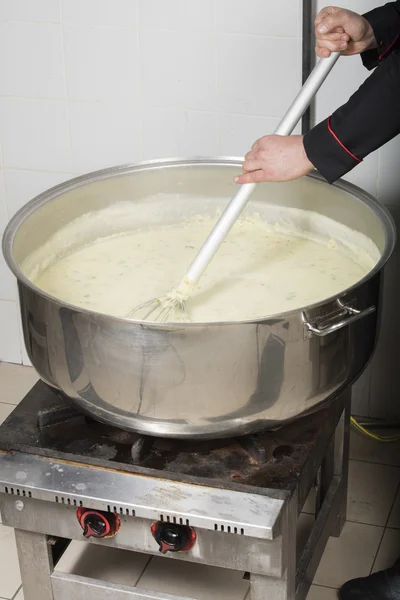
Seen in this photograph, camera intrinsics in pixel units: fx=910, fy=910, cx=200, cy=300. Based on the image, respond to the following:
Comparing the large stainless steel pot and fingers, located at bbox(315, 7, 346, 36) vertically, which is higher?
fingers, located at bbox(315, 7, 346, 36)

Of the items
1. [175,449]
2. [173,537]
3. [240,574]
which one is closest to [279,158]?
[175,449]

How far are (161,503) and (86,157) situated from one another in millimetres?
1415

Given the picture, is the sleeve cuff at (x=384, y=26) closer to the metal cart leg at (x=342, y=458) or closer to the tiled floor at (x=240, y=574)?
the metal cart leg at (x=342, y=458)

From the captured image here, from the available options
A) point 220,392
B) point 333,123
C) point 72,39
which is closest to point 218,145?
point 72,39

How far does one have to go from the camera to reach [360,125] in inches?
66.7

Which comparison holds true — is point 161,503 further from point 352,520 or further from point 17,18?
point 17,18

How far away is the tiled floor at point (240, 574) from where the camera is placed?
2.35 meters

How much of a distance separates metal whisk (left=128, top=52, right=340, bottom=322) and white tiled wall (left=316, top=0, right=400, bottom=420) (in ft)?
2.28

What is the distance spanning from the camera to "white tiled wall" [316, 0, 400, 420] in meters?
2.46

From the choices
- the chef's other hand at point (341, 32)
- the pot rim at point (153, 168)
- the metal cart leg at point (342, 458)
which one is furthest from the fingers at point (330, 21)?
the metal cart leg at point (342, 458)

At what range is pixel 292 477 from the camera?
5.74 feet

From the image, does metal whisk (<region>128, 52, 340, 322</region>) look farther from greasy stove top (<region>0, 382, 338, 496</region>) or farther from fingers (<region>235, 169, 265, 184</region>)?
greasy stove top (<region>0, 382, 338, 496</region>)

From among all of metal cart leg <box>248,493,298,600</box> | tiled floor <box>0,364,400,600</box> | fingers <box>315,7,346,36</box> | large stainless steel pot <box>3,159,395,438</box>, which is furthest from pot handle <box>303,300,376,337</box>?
tiled floor <box>0,364,400,600</box>

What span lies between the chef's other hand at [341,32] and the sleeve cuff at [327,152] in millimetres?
181
